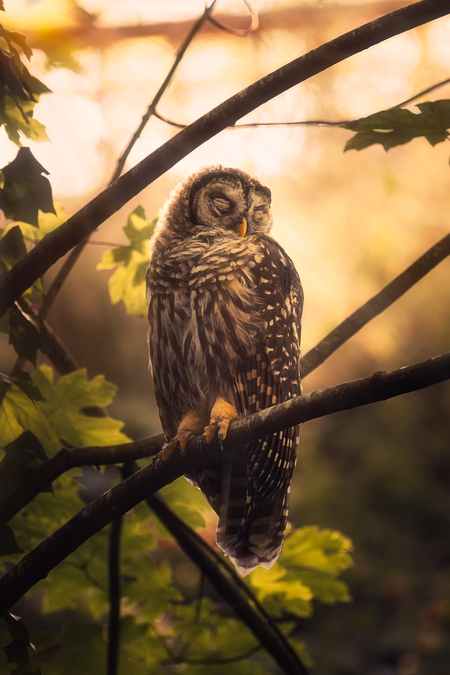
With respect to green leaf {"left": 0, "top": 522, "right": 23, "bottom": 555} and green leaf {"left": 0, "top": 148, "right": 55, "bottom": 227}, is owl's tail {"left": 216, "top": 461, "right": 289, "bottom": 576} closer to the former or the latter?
green leaf {"left": 0, "top": 522, "right": 23, "bottom": 555}

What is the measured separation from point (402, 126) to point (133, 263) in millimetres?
829

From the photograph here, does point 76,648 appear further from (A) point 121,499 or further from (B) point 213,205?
(B) point 213,205

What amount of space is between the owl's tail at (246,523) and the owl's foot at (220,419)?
0.18 metres

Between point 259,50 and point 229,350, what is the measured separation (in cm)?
106

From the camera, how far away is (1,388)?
1111 millimetres

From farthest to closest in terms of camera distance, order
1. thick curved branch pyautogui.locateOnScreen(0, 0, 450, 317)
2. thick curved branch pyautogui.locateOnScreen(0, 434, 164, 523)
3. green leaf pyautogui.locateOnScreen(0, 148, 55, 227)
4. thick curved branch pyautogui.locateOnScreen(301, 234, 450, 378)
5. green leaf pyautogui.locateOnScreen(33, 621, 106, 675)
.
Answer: thick curved branch pyautogui.locateOnScreen(301, 234, 450, 378) < green leaf pyautogui.locateOnScreen(33, 621, 106, 675) < thick curved branch pyautogui.locateOnScreen(0, 434, 164, 523) < green leaf pyautogui.locateOnScreen(0, 148, 55, 227) < thick curved branch pyautogui.locateOnScreen(0, 0, 450, 317)

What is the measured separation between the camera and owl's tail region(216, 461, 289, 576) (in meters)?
1.39

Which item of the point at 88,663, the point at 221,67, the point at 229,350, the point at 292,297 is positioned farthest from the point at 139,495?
→ the point at 221,67

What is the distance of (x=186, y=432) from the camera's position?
139cm

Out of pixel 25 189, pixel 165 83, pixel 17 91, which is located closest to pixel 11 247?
pixel 25 189

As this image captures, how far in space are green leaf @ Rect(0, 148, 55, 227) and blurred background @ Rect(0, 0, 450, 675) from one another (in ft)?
0.17

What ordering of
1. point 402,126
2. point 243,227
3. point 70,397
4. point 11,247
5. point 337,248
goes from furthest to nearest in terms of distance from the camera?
point 337,248, point 243,227, point 70,397, point 11,247, point 402,126

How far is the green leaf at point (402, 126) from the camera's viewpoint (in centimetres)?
107

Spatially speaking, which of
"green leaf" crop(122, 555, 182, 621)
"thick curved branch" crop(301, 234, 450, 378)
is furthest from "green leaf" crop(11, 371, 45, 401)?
"thick curved branch" crop(301, 234, 450, 378)
